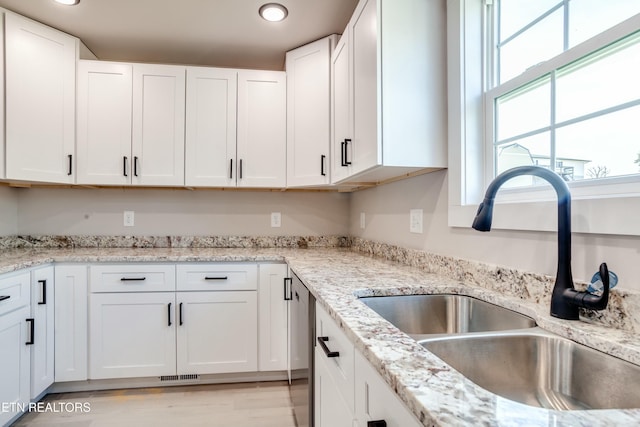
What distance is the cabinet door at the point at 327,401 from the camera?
968 millimetres

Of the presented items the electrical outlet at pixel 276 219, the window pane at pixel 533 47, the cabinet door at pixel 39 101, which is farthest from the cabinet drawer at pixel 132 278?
the window pane at pixel 533 47

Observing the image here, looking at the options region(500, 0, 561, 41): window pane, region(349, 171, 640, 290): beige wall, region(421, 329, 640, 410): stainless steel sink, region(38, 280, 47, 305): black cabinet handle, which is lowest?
region(38, 280, 47, 305): black cabinet handle

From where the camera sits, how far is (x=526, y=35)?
1254 mm

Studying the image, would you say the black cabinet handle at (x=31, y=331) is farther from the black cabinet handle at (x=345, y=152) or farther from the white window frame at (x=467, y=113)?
the white window frame at (x=467, y=113)

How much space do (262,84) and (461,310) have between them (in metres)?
2.03

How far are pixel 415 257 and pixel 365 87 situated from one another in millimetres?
842

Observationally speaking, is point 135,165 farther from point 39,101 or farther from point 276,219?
point 276,219

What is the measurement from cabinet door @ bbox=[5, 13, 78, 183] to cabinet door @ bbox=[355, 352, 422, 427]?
2400 millimetres

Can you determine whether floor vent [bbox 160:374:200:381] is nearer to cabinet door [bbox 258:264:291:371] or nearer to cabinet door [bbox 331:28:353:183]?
cabinet door [bbox 258:264:291:371]

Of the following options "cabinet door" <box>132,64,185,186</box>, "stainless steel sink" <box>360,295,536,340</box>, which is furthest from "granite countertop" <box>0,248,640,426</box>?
"cabinet door" <box>132,64,185,186</box>

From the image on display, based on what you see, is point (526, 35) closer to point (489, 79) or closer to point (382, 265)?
point (489, 79)

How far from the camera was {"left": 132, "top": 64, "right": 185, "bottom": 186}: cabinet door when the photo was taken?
2.42 m

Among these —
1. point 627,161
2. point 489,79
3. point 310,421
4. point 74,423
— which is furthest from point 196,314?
point 627,161

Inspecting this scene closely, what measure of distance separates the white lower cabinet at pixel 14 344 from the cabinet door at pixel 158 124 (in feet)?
2.97
